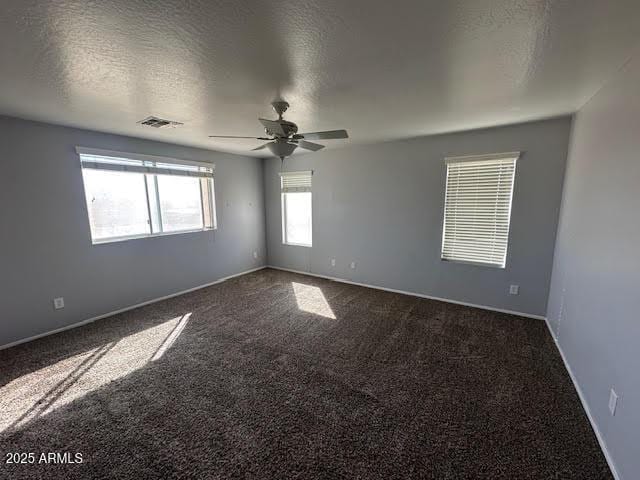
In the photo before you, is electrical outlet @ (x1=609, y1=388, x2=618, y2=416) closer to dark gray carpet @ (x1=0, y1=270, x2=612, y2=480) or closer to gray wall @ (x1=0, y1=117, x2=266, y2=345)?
dark gray carpet @ (x1=0, y1=270, x2=612, y2=480)

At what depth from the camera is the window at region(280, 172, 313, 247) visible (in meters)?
5.27

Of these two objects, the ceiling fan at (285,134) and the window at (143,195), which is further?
the window at (143,195)

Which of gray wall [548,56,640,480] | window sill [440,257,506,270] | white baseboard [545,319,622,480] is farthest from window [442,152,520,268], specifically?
white baseboard [545,319,622,480]

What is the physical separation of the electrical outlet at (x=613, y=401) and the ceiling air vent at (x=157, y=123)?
4260 millimetres

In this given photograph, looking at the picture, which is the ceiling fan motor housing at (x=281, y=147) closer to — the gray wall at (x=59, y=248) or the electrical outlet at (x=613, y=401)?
the gray wall at (x=59, y=248)

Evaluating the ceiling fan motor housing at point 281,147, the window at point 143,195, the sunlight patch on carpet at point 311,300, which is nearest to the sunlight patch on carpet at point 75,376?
the window at point 143,195

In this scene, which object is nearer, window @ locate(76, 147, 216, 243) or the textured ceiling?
the textured ceiling

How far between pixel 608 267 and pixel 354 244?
128 inches

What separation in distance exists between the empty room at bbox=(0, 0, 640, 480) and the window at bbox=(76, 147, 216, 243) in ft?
0.09

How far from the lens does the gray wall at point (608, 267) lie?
1478mm

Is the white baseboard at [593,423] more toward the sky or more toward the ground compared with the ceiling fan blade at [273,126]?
more toward the ground

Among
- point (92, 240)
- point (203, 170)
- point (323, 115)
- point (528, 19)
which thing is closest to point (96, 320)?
point (92, 240)

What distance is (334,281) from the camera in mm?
5031

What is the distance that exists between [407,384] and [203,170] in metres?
4.33
